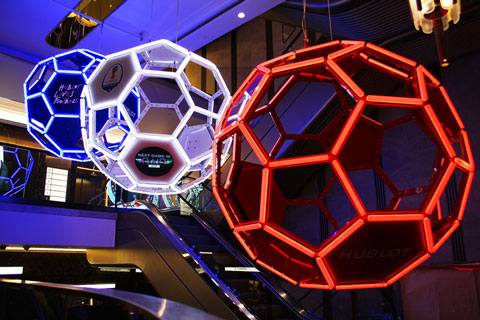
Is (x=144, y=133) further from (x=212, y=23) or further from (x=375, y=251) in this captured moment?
(x=212, y=23)

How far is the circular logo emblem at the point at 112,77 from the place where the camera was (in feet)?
9.19

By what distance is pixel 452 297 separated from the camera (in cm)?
493

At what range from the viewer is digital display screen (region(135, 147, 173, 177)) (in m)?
2.72

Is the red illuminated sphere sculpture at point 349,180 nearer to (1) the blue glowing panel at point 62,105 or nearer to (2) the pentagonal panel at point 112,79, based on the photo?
(2) the pentagonal panel at point 112,79

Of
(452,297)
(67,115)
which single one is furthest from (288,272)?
(452,297)

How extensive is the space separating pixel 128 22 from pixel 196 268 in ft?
16.1

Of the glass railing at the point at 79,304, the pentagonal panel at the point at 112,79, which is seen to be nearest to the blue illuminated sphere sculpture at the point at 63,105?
the pentagonal panel at the point at 112,79

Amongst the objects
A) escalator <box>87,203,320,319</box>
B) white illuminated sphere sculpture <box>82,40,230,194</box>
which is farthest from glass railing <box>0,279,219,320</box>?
escalator <box>87,203,320,319</box>

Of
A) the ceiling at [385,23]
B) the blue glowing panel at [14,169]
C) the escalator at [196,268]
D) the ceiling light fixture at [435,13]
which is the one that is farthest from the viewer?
the blue glowing panel at [14,169]

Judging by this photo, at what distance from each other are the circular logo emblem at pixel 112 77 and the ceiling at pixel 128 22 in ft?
14.2

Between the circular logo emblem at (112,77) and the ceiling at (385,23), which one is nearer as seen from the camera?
the circular logo emblem at (112,77)

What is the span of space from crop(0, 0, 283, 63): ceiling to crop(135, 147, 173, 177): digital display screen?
15.2ft

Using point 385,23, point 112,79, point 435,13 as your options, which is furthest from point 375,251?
point 385,23

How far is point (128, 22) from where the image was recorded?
753 centimetres
